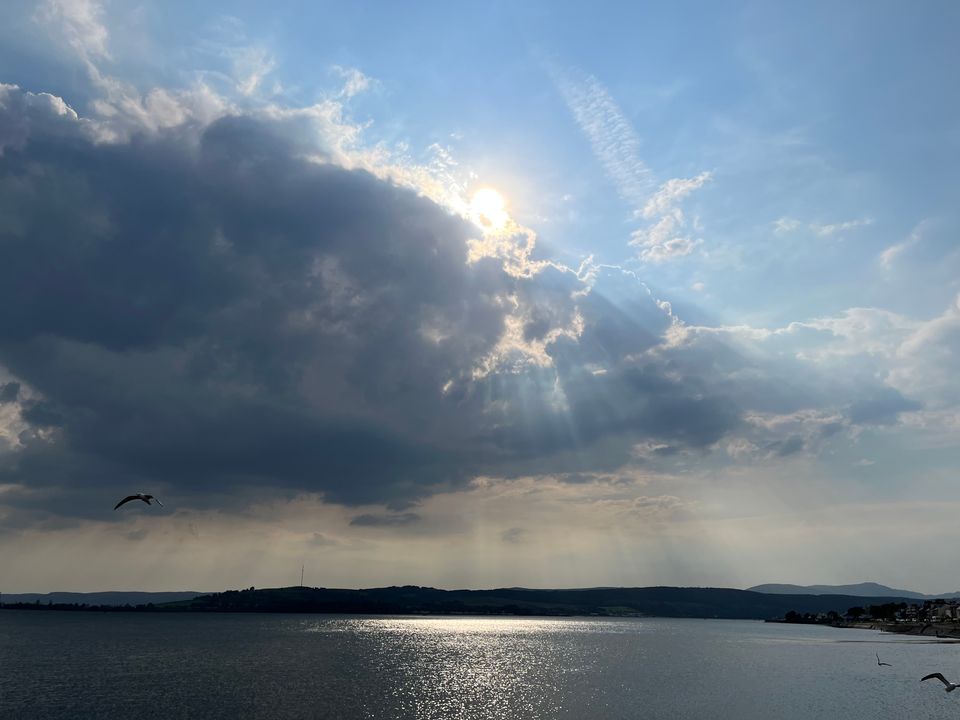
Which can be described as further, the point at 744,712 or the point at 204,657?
the point at 204,657

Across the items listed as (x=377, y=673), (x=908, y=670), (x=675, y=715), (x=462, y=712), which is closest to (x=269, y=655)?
(x=377, y=673)

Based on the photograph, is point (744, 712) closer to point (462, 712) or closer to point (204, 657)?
point (462, 712)

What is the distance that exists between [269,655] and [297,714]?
10263cm

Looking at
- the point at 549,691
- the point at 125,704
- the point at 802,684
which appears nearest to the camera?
the point at 125,704

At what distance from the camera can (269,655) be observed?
608 feet

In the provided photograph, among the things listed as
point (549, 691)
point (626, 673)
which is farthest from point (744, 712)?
point (626, 673)

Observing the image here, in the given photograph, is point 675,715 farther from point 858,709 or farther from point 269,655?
point 269,655

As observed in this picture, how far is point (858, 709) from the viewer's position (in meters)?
102

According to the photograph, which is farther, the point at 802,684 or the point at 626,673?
the point at 626,673

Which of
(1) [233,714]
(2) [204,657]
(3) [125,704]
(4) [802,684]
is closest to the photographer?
(1) [233,714]

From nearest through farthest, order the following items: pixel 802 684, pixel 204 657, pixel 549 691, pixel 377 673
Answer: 1. pixel 549 691
2. pixel 802 684
3. pixel 377 673
4. pixel 204 657

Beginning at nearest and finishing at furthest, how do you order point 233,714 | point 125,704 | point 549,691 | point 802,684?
point 233,714 < point 125,704 < point 549,691 < point 802,684

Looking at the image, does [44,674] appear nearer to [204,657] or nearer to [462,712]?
[204,657]

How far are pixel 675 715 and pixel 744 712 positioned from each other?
11.0 meters
